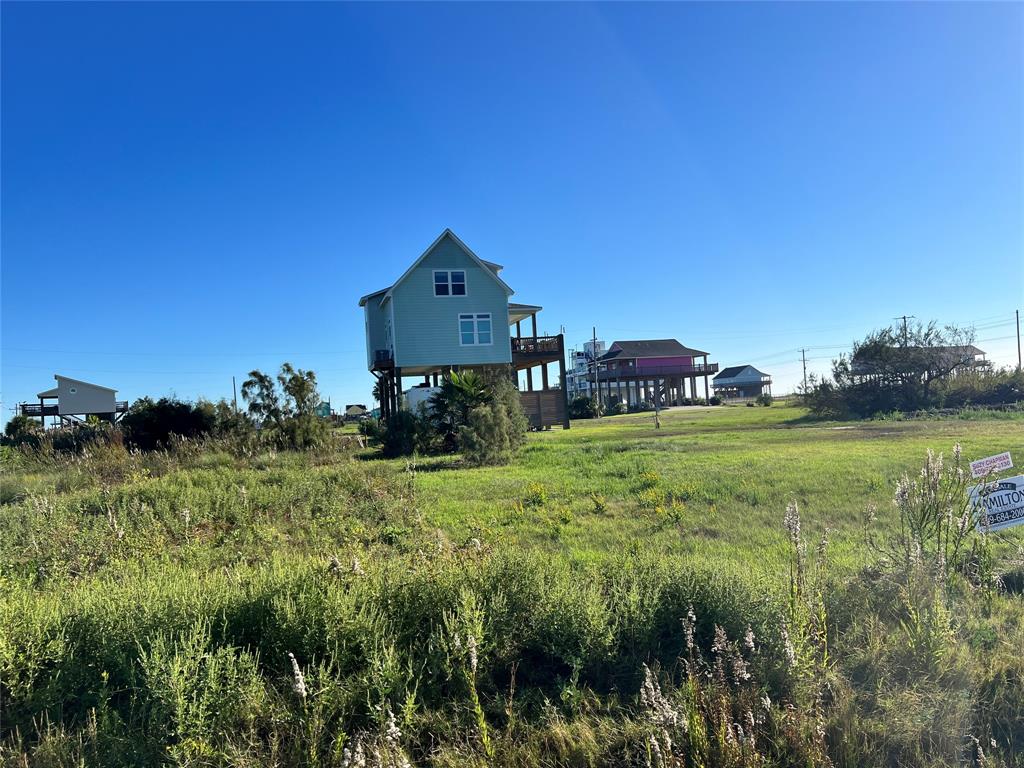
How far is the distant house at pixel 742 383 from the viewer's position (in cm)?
8325

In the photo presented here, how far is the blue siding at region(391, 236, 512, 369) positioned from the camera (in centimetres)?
2295

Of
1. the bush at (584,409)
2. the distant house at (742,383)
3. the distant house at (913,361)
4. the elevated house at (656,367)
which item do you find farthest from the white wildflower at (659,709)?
the distant house at (742,383)

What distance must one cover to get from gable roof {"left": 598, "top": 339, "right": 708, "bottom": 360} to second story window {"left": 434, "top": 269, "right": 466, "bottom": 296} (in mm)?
34467

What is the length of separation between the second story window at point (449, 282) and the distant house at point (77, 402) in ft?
102

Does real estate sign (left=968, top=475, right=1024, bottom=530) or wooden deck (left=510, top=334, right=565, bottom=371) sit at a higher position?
wooden deck (left=510, top=334, right=565, bottom=371)

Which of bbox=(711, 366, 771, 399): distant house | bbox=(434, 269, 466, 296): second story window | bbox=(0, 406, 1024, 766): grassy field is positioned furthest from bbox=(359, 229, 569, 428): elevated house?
bbox=(711, 366, 771, 399): distant house

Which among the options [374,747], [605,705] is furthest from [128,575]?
[605,705]

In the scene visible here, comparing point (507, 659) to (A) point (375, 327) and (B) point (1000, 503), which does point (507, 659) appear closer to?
(B) point (1000, 503)

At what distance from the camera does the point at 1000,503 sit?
379cm

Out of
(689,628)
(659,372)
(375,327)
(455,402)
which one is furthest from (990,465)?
(659,372)

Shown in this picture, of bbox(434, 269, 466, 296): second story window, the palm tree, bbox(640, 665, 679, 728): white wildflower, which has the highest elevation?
bbox(434, 269, 466, 296): second story window

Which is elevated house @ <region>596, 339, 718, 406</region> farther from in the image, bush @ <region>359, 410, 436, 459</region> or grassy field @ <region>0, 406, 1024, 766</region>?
grassy field @ <region>0, 406, 1024, 766</region>

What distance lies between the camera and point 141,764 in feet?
7.34

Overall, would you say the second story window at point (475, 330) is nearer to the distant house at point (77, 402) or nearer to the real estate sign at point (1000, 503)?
the real estate sign at point (1000, 503)
